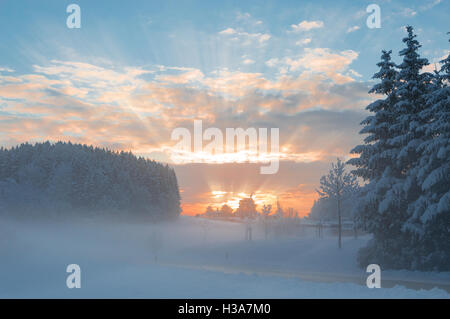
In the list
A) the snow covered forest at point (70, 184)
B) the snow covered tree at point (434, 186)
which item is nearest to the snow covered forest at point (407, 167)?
the snow covered tree at point (434, 186)

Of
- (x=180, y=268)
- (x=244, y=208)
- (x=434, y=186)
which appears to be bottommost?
(x=244, y=208)

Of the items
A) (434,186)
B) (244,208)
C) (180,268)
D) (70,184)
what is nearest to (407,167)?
(434,186)

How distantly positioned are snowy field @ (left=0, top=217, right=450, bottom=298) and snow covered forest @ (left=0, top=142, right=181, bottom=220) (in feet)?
12.1

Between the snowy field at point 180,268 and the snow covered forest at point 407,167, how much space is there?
1861mm

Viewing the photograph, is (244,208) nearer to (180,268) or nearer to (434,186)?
(180,268)

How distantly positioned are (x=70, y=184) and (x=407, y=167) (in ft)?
224

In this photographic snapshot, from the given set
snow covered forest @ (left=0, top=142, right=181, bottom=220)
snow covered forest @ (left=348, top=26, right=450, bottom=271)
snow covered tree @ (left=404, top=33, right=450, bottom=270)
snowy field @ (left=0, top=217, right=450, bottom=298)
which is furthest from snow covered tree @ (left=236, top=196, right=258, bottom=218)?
snow covered tree @ (left=404, top=33, right=450, bottom=270)

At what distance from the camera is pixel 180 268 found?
87.4 feet

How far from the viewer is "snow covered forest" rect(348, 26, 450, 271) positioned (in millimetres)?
24734

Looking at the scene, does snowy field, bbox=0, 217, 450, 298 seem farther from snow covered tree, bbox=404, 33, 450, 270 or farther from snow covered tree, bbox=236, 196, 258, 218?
snow covered tree, bbox=236, 196, 258, 218

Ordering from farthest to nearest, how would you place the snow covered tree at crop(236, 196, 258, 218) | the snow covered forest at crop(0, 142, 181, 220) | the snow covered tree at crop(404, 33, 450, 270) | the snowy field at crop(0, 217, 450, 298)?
the snow covered tree at crop(236, 196, 258, 218) → the snow covered forest at crop(0, 142, 181, 220) → the snow covered tree at crop(404, 33, 450, 270) → the snowy field at crop(0, 217, 450, 298)

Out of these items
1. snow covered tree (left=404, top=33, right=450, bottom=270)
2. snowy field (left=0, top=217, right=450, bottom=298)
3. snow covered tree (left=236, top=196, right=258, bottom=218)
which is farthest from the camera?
snow covered tree (left=236, top=196, right=258, bottom=218)
